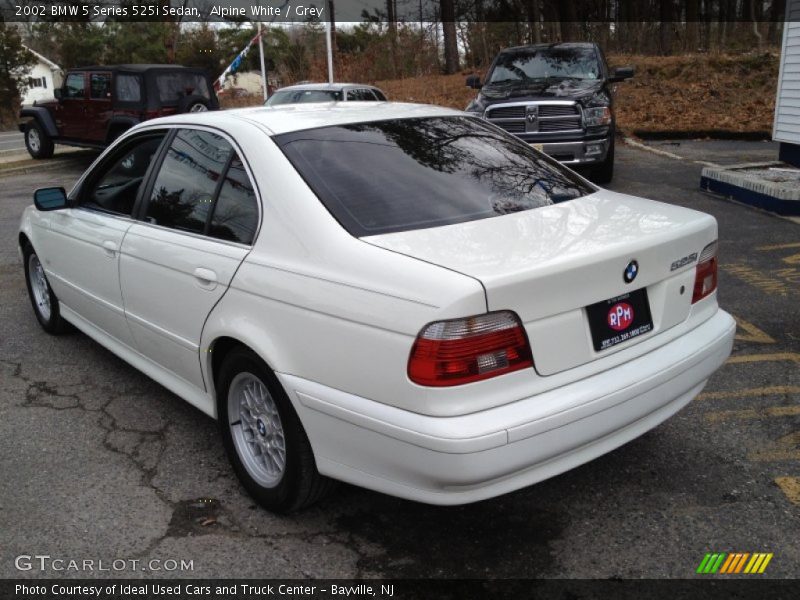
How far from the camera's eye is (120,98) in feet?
46.4

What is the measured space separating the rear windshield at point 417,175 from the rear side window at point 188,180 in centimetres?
41

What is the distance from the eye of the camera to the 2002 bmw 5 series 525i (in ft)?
8.18

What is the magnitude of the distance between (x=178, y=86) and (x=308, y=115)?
38.6 ft

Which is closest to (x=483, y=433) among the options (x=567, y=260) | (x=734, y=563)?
(x=567, y=260)

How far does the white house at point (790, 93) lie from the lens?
1030 cm

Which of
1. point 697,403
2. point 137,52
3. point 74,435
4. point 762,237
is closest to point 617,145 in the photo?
point 762,237

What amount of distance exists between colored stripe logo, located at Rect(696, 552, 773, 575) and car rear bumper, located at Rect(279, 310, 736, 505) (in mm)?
514

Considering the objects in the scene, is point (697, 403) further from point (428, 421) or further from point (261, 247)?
point (261, 247)

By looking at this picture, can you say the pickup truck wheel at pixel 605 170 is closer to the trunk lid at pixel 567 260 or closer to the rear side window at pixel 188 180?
the trunk lid at pixel 567 260

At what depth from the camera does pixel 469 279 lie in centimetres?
246

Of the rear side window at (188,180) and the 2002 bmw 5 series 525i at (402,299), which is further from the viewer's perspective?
the rear side window at (188,180)

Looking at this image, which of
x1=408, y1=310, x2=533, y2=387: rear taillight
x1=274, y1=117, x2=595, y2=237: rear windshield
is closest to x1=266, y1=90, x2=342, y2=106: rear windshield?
x1=274, y1=117, x2=595, y2=237: rear windshield

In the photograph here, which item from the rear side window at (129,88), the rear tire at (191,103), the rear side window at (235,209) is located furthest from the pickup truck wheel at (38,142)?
the rear side window at (235,209)

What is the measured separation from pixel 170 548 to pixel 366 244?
1422mm
